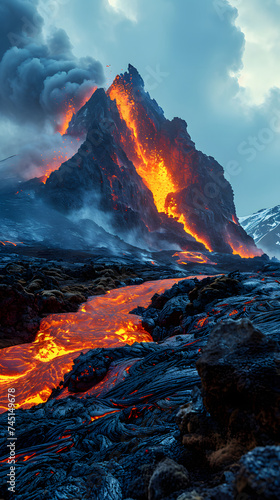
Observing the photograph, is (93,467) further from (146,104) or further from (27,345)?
(146,104)

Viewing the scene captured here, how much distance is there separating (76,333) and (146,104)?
310 feet

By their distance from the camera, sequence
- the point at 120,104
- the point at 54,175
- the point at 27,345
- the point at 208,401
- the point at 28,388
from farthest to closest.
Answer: the point at 120,104, the point at 54,175, the point at 27,345, the point at 28,388, the point at 208,401

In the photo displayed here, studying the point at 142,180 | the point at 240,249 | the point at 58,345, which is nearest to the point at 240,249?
the point at 240,249

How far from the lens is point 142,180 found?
71.3 meters

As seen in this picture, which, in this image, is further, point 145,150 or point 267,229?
point 267,229

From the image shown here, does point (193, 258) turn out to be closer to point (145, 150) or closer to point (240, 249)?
point (240, 249)

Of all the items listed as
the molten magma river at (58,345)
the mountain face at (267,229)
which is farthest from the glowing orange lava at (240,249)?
the molten magma river at (58,345)

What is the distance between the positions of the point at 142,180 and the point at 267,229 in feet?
408

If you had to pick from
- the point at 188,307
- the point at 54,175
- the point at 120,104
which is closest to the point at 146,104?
the point at 120,104

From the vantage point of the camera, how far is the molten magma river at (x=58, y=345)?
4371mm

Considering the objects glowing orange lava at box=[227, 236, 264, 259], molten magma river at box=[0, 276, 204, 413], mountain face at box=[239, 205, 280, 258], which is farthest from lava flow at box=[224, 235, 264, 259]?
molten magma river at box=[0, 276, 204, 413]

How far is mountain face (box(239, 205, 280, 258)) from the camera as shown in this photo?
141 metres

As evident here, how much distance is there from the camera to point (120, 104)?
79688mm

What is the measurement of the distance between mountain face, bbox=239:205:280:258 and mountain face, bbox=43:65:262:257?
2876 inches
